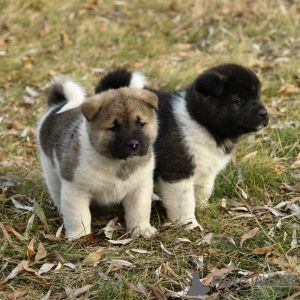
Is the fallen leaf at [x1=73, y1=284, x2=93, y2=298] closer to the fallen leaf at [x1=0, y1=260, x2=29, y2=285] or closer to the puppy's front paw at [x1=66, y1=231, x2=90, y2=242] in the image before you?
the fallen leaf at [x1=0, y1=260, x2=29, y2=285]

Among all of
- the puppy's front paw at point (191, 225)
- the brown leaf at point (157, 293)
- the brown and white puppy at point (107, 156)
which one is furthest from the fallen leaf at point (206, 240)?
the brown leaf at point (157, 293)

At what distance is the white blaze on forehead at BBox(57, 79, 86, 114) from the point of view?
513cm

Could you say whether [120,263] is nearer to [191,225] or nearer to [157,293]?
[157,293]

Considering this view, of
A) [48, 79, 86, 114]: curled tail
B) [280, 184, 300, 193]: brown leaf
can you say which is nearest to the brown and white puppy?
[48, 79, 86, 114]: curled tail

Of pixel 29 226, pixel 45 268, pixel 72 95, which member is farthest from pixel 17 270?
pixel 72 95

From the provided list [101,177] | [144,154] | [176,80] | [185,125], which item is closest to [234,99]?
[185,125]

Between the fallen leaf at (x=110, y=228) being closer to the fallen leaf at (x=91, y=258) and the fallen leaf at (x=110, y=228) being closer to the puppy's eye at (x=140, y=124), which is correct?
the fallen leaf at (x=91, y=258)

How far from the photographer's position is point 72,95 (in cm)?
520

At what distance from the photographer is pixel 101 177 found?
4336 millimetres

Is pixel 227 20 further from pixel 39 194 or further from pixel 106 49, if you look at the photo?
pixel 39 194

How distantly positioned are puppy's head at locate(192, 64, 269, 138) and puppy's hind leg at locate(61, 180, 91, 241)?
4.91 ft

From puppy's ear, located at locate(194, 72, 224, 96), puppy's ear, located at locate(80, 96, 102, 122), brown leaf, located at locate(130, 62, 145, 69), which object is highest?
puppy's ear, located at locate(194, 72, 224, 96)

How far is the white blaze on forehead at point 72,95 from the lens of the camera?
16.8ft

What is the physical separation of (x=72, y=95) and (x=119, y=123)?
4.15 feet
